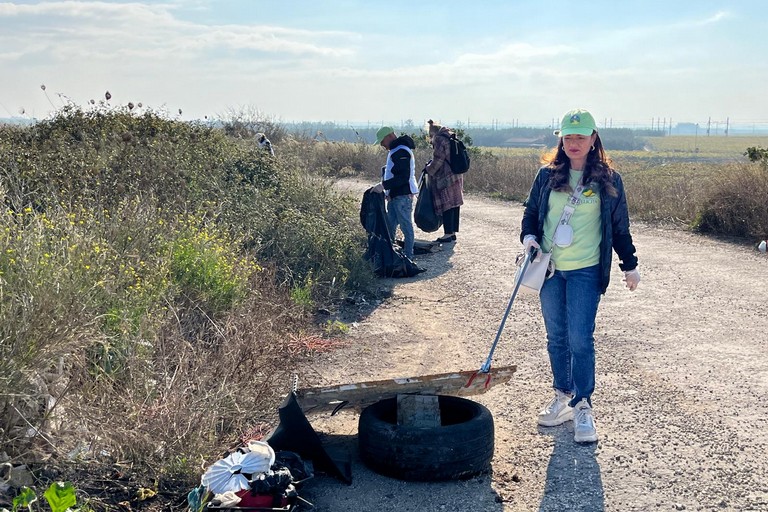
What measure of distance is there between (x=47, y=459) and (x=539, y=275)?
299 cm

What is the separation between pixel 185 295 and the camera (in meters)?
6.43

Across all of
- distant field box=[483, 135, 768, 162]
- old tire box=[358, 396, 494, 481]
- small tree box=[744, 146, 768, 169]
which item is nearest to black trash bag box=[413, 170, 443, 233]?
small tree box=[744, 146, 768, 169]

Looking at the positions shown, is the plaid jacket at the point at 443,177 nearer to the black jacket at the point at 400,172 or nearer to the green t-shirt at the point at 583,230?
the black jacket at the point at 400,172

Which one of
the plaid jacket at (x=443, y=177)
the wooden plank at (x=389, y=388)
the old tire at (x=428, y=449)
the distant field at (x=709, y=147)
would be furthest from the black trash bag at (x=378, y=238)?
the distant field at (x=709, y=147)

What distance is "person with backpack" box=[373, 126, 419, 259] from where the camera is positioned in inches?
416

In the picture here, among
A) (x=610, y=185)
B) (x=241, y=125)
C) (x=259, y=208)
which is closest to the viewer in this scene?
(x=610, y=185)

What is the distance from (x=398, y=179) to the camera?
10594 mm

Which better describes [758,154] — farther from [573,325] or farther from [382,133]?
[573,325]

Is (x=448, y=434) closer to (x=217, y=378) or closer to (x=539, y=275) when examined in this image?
(x=539, y=275)

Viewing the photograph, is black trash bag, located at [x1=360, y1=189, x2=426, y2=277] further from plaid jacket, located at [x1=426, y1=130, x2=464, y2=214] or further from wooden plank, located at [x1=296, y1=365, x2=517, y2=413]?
wooden plank, located at [x1=296, y1=365, x2=517, y2=413]

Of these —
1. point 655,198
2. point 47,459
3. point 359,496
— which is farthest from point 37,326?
point 655,198

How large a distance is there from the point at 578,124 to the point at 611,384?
7.53 feet

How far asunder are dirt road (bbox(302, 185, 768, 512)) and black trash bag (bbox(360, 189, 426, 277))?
237mm

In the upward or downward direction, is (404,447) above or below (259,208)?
below
